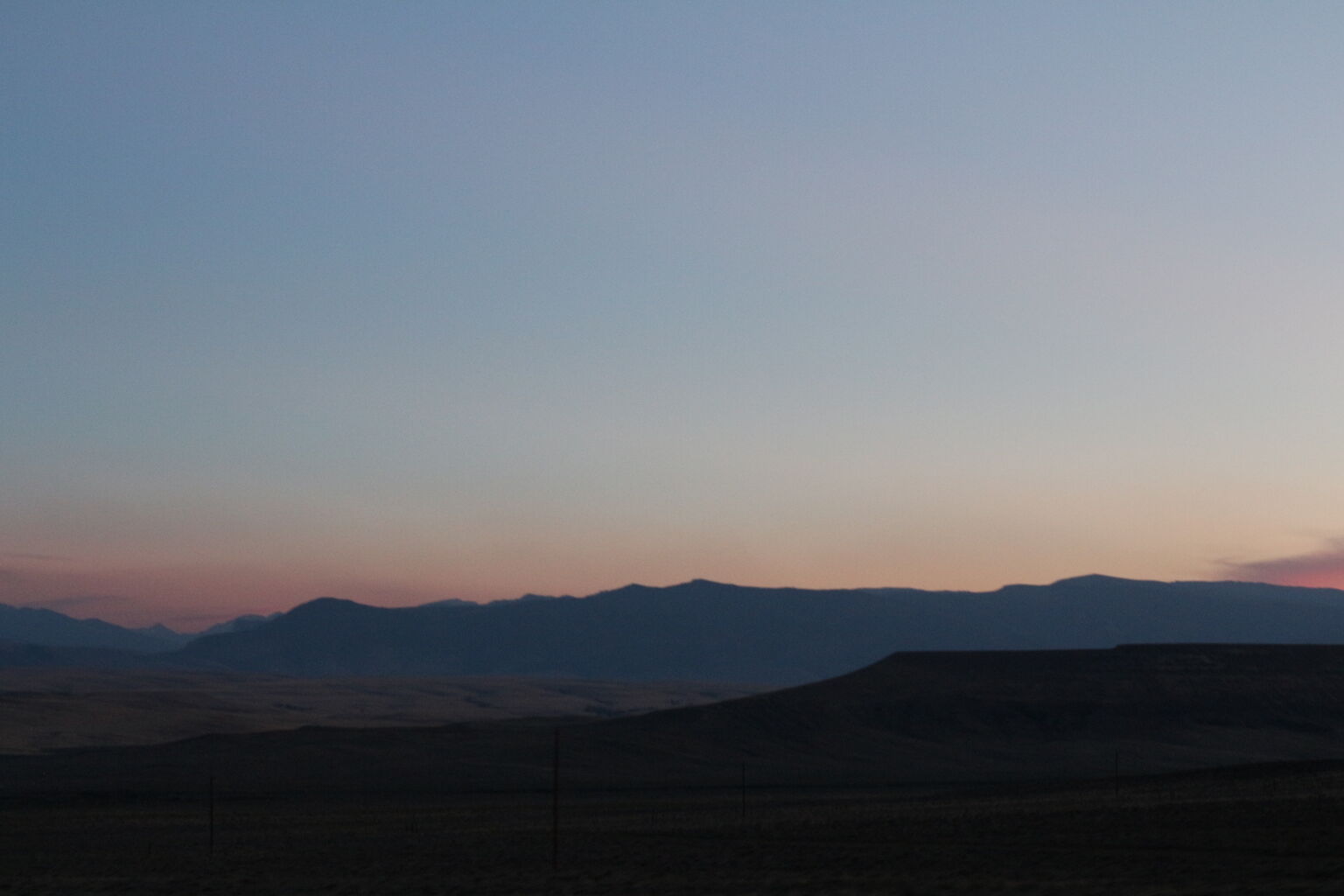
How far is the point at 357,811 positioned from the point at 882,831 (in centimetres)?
2415

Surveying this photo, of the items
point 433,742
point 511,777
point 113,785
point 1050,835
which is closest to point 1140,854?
point 1050,835

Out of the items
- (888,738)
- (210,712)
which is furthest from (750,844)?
(210,712)

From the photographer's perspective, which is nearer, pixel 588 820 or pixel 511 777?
pixel 588 820

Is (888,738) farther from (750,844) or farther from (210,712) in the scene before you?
(210,712)

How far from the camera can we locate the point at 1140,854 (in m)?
29.7

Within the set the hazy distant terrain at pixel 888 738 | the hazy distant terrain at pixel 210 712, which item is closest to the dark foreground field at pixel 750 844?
the hazy distant terrain at pixel 888 738

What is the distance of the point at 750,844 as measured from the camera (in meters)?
36.7

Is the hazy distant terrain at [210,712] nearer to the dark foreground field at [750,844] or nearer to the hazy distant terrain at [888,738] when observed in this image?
the hazy distant terrain at [888,738]

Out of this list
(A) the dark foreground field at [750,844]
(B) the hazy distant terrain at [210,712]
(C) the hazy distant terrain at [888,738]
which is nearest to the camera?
(A) the dark foreground field at [750,844]

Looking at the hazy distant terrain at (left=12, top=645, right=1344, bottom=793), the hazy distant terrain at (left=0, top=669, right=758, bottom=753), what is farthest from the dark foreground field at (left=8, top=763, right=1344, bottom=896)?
the hazy distant terrain at (left=0, top=669, right=758, bottom=753)

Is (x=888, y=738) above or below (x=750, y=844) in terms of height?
below

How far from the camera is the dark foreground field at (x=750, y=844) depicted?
28062 mm

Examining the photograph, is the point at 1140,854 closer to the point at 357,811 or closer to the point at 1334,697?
the point at 357,811

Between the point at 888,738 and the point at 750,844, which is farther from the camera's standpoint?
the point at 888,738
